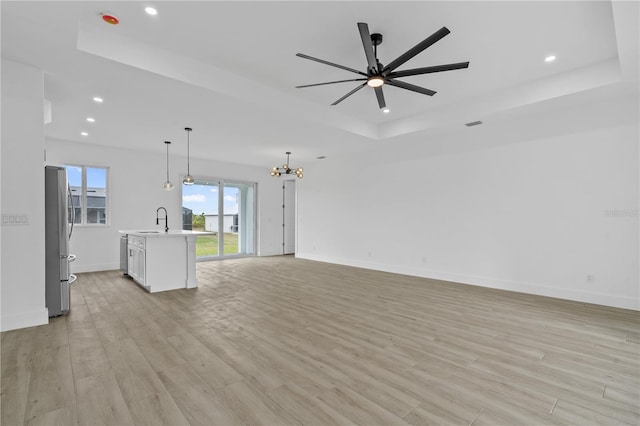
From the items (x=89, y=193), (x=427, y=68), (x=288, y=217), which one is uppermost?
(x=427, y=68)

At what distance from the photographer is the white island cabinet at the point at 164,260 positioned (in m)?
4.92

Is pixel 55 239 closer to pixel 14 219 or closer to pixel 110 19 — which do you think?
pixel 14 219

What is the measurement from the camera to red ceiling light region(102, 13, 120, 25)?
2.80m

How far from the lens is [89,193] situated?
6879mm

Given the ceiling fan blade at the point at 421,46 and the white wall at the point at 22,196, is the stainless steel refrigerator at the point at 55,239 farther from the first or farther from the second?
the ceiling fan blade at the point at 421,46

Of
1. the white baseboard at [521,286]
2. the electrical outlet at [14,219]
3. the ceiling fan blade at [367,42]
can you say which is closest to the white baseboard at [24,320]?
the electrical outlet at [14,219]

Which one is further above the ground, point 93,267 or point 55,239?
point 55,239

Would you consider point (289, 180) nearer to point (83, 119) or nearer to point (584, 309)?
point (83, 119)

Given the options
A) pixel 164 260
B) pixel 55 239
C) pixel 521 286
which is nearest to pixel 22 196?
pixel 55 239

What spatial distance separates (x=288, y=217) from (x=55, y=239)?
7217 mm

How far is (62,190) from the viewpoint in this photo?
373 centimetres

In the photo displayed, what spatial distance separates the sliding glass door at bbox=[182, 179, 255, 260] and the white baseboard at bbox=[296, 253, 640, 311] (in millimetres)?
4205

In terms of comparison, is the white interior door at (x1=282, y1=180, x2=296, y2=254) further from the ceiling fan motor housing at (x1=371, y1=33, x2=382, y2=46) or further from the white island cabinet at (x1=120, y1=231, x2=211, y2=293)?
the ceiling fan motor housing at (x1=371, y1=33, x2=382, y2=46)

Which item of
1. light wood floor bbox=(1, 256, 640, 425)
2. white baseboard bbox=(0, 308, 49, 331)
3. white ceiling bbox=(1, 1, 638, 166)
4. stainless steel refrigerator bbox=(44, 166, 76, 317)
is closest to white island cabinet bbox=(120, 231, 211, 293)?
light wood floor bbox=(1, 256, 640, 425)
